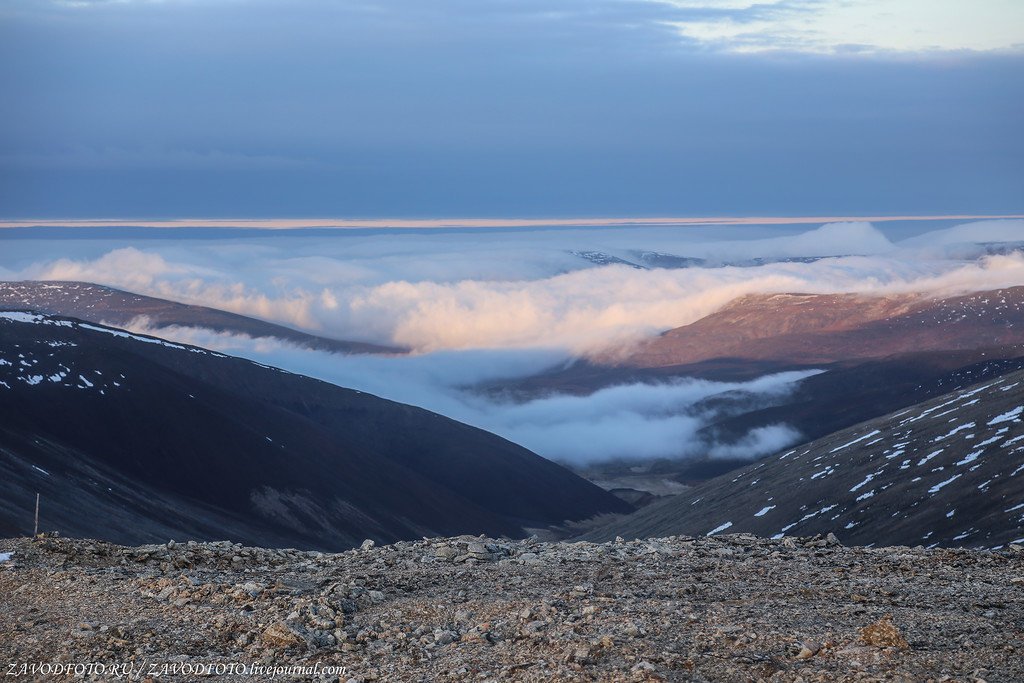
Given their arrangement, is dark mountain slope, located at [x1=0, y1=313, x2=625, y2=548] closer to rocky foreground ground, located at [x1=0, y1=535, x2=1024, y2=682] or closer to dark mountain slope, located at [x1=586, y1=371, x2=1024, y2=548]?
dark mountain slope, located at [x1=586, y1=371, x2=1024, y2=548]

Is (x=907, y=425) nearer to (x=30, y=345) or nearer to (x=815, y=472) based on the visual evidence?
(x=815, y=472)

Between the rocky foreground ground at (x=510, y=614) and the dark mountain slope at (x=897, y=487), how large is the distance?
3308 cm

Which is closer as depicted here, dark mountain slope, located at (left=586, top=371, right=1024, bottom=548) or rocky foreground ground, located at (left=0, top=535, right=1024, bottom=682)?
rocky foreground ground, located at (left=0, top=535, right=1024, bottom=682)

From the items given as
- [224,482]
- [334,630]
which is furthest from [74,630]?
[224,482]

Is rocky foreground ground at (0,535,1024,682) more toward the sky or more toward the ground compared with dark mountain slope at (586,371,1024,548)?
more toward the sky

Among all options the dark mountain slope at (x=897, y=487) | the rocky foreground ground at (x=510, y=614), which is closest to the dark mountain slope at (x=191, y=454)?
the dark mountain slope at (x=897, y=487)

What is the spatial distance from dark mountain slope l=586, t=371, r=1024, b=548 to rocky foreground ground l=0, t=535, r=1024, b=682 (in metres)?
33.1

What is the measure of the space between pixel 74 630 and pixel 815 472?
314 feet

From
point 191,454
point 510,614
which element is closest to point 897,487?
point 510,614

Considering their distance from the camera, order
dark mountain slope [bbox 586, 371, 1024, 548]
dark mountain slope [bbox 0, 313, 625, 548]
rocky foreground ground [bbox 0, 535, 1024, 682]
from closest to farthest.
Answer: rocky foreground ground [bbox 0, 535, 1024, 682]
dark mountain slope [bbox 586, 371, 1024, 548]
dark mountain slope [bbox 0, 313, 625, 548]

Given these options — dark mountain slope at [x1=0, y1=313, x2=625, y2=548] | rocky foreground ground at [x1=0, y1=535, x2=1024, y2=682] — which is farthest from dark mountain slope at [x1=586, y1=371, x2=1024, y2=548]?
dark mountain slope at [x1=0, y1=313, x2=625, y2=548]

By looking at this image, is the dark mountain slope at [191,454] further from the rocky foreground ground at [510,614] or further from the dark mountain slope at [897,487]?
the rocky foreground ground at [510,614]

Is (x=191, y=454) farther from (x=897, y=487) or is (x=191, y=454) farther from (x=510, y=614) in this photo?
(x=510, y=614)

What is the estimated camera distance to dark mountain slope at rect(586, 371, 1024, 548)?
205 ft
